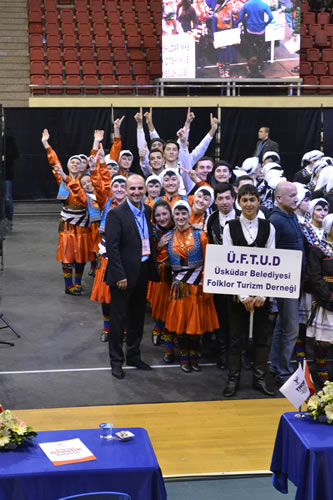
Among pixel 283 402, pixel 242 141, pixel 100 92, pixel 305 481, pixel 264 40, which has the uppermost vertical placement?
pixel 264 40

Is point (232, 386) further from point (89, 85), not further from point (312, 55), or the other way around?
point (312, 55)

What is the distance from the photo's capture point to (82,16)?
19.7 m

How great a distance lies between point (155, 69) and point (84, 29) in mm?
2433

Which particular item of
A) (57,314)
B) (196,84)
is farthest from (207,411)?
(196,84)

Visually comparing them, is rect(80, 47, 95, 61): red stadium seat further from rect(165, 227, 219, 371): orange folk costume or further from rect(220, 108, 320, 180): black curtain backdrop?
rect(165, 227, 219, 371): orange folk costume

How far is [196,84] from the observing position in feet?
57.1

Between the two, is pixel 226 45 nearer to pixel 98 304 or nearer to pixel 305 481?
pixel 98 304

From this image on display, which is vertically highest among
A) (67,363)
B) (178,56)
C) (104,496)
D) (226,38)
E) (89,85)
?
(226,38)

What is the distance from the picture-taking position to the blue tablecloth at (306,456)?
347 cm

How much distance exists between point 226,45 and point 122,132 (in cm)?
379

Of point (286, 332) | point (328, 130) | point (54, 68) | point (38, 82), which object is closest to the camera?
point (286, 332)

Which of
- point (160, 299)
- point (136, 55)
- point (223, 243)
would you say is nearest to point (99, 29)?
point (136, 55)

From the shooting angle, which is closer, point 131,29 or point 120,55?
point 120,55

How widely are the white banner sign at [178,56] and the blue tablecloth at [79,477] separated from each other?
14.7m
